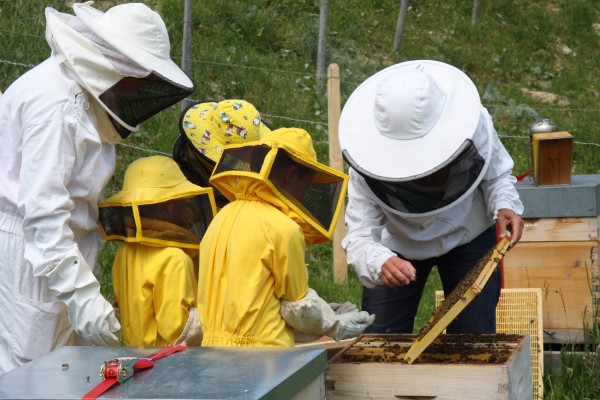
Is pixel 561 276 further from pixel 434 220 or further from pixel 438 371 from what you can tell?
pixel 438 371

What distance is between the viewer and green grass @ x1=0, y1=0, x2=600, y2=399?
7.57 meters

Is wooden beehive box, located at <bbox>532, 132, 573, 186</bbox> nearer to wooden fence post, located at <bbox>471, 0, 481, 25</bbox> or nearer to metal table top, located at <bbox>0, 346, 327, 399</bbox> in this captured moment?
metal table top, located at <bbox>0, 346, 327, 399</bbox>

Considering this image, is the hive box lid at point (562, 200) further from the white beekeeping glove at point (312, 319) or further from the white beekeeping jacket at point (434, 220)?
the white beekeeping glove at point (312, 319)

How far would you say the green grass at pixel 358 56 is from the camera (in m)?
7.57

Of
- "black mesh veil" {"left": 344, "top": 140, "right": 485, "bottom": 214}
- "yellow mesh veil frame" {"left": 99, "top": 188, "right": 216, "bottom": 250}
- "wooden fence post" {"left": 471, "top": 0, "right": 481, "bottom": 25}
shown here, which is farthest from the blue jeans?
"wooden fence post" {"left": 471, "top": 0, "right": 481, "bottom": 25}

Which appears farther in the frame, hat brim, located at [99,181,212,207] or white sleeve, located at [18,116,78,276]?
hat brim, located at [99,181,212,207]

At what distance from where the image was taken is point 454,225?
368 cm

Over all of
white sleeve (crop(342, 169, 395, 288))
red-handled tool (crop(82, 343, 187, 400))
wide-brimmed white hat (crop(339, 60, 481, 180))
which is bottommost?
red-handled tool (crop(82, 343, 187, 400))

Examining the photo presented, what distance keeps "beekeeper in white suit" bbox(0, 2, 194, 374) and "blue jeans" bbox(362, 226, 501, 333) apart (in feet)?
3.83

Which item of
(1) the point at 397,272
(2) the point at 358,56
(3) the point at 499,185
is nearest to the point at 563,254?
(3) the point at 499,185

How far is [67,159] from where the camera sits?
3160 mm

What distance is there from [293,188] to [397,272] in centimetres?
46

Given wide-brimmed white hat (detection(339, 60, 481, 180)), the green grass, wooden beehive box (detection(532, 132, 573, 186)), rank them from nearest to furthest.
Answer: wide-brimmed white hat (detection(339, 60, 481, 180)), wooden beehive box (detection(532, 132, 573, 186)), the green grass

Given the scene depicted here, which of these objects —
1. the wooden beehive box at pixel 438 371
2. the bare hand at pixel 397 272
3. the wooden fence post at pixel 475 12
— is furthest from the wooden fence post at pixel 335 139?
the wooden fence post at pixel 475 12
